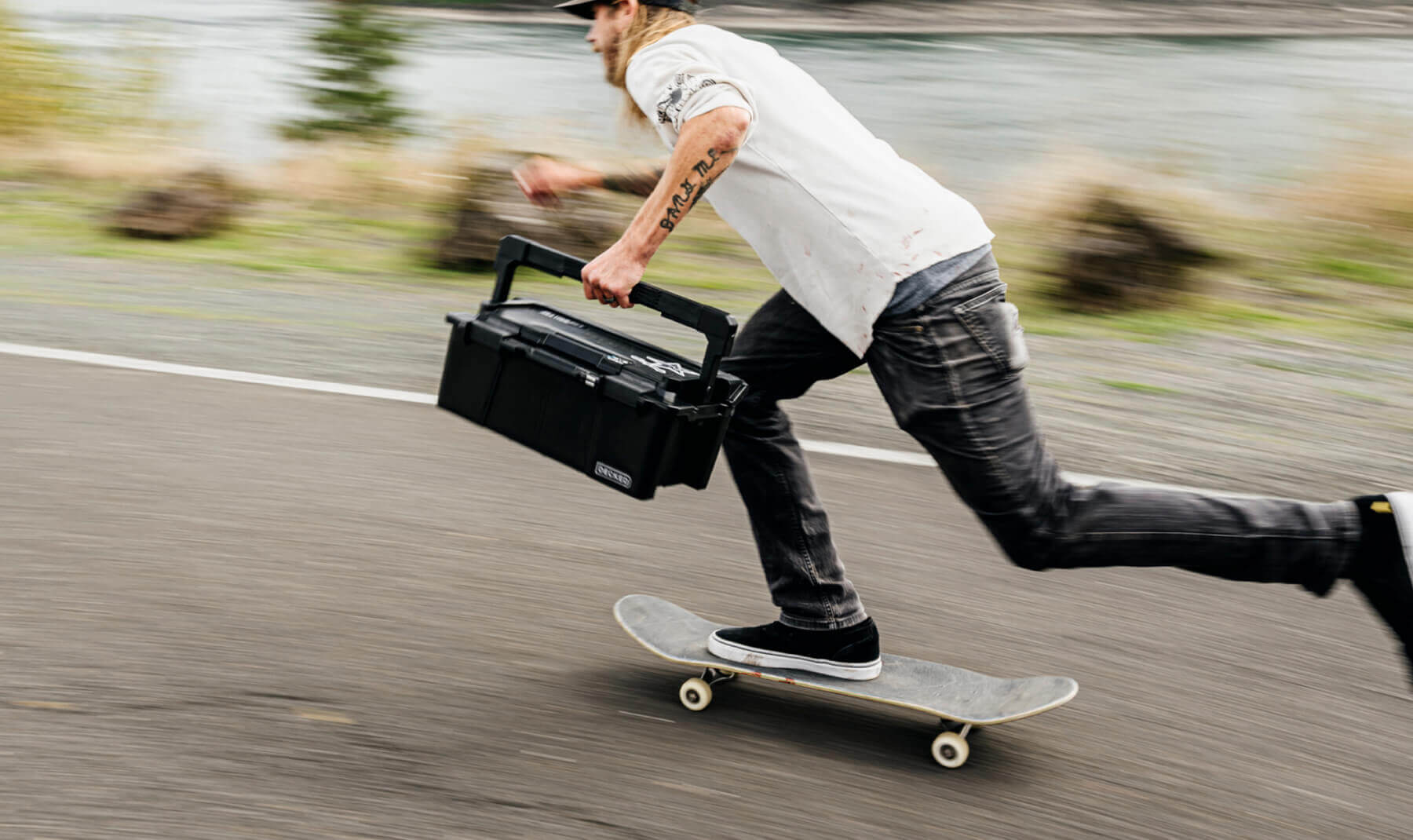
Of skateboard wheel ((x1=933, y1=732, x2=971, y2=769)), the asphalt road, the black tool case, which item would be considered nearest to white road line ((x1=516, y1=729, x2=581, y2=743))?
the asphalt road

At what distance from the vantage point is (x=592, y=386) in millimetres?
2959

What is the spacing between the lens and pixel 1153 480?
5.12 m

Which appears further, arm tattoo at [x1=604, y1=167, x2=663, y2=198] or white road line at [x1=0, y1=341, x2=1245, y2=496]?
white road line at [x1=0, y1=341, x2=1245, y2=496]

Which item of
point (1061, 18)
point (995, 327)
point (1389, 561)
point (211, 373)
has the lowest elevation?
point (211, 373)

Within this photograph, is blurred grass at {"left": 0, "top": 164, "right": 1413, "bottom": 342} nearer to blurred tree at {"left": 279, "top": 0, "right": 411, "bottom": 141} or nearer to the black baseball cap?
blurred tree at {"left": 279, "top": 0, "right": 411, "bottom": 141}

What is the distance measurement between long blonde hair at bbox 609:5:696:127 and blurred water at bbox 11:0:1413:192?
7.73m

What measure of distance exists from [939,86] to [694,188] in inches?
713

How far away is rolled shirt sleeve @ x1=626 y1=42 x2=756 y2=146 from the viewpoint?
8.91ft

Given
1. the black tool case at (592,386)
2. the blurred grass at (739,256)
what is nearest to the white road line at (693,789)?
the black tool case at (592,386)

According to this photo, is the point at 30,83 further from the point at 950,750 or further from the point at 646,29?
the point at 950,750

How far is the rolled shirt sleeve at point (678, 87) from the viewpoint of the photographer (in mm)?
2717

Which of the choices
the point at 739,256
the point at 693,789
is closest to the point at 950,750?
the point at 693,789

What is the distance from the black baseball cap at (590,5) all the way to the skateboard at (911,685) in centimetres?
154

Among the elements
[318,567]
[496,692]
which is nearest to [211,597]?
[318,567]
